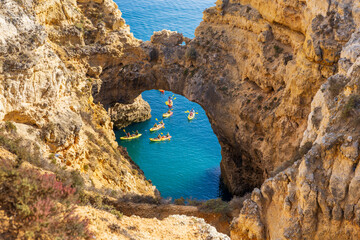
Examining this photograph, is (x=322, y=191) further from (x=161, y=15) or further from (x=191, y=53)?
(x=161, y=15)

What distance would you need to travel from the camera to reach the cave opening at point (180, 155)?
25938 mm

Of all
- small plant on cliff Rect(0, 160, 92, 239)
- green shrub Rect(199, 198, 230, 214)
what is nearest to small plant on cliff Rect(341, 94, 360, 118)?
small plant on cliff Rect(0, 160, 92, 239)

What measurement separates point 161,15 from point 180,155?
25070 millimetres

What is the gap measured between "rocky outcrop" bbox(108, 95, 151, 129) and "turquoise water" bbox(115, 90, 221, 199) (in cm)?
56

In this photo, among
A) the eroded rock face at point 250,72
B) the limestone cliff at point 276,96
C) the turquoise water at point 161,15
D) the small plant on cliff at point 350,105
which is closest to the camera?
the limestone cliff at point 276,96

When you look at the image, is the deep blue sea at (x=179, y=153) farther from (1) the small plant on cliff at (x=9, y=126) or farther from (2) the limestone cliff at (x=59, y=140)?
(1) the small plant on cliff at (x=9, y=126)

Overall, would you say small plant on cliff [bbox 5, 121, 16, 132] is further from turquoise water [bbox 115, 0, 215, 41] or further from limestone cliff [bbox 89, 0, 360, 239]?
turquoise water [bbox 115, 0, 215, 41]

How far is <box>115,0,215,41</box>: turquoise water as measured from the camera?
45.4 meters

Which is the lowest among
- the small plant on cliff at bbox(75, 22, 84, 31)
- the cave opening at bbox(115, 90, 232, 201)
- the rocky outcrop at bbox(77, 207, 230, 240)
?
the cave opening at bbox(115, 90, 232, 201)

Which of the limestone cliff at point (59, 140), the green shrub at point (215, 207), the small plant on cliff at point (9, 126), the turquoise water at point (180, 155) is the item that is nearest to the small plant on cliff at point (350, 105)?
the limestone cliff at point (59, 140)

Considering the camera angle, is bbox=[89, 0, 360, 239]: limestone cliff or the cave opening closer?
bbox=[89, 0, 360, 239]: limestone cliff

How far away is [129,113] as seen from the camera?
33500 mm

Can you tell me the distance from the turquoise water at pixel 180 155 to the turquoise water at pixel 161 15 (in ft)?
40.2

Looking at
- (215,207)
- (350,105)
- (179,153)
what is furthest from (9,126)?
(179,153)
